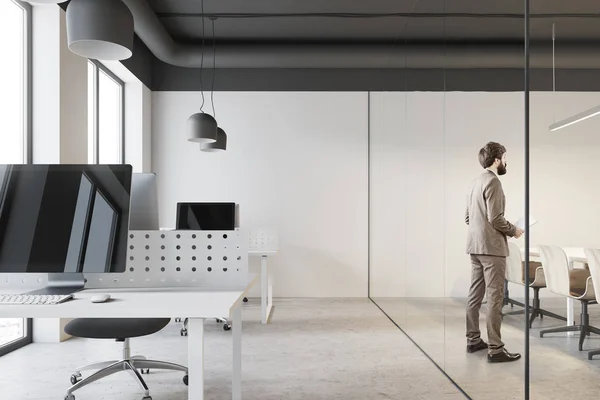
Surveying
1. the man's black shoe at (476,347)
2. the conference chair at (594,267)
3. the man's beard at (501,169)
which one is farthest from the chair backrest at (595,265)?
the man's black shoe at (476,347)

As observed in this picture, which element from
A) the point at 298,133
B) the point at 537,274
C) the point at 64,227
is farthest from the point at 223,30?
the point at 537,274

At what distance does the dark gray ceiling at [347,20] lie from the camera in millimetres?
2840

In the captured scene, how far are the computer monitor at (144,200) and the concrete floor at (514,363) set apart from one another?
199 centimetres

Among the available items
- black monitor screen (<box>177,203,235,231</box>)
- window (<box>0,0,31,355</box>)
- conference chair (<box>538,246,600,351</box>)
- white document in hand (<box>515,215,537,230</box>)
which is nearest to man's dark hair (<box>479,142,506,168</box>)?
white document in hand (<box>515,215,537,230</box>)

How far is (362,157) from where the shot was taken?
716cm

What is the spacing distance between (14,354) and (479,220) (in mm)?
3762

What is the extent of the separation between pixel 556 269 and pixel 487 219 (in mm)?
858

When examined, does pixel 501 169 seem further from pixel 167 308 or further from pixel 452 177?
pixel 167 308

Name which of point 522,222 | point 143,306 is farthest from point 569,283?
point 143,306

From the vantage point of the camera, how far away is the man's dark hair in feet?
8.68

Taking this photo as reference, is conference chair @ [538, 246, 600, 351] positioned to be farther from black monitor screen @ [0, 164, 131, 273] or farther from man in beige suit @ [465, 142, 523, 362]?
black monitor screen @ [0, 164, 131, 273]

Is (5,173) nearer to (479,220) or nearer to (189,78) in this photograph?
(479,220)

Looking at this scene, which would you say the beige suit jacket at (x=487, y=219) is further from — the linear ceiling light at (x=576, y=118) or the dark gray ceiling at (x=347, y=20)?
the dark gray ceiling at (x=347, y=20)

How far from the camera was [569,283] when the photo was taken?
188 centimetres
